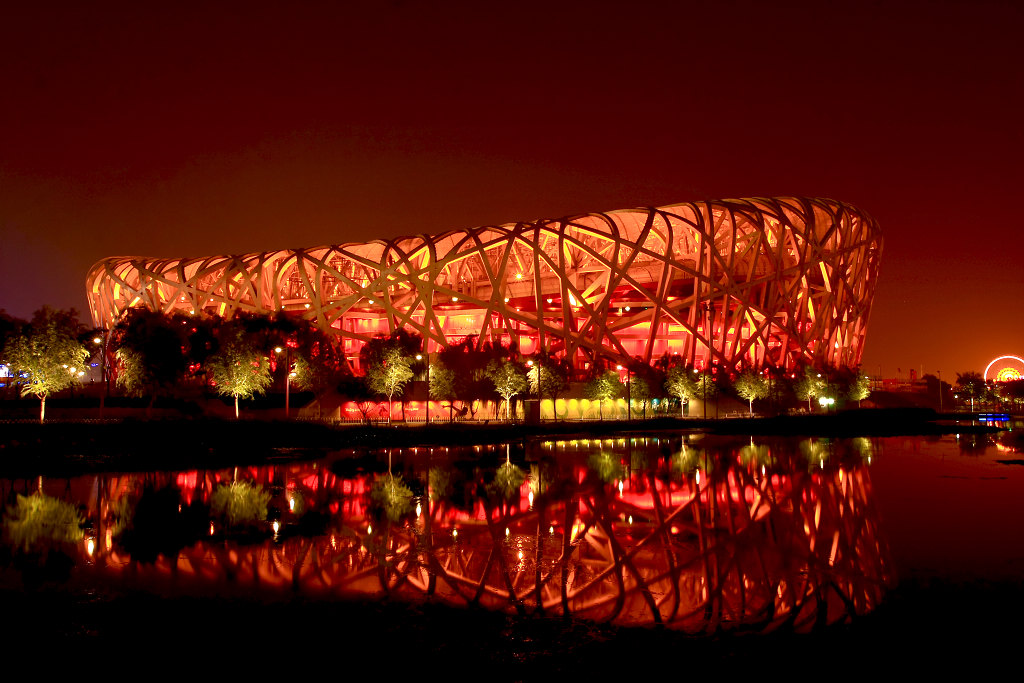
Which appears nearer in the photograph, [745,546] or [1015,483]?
[745,546]

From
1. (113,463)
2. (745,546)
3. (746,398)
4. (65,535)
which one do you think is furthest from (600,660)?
(746,398)

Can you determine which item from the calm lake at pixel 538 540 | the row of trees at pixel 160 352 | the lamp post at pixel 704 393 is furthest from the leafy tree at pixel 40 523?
the lamp post at pixel 704 393

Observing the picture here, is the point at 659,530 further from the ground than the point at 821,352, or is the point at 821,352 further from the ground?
the point at 821,352

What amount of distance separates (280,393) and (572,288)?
20.6 meters

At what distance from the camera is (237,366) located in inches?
1567

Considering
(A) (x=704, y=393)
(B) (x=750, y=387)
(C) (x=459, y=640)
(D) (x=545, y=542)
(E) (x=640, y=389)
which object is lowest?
(C) (x=459, y=640)

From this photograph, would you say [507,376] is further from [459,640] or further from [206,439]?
[459,640]

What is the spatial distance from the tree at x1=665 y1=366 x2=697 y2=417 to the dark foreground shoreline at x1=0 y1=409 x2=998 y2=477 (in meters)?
9.72

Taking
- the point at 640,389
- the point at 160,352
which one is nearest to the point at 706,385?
the point at 640,389

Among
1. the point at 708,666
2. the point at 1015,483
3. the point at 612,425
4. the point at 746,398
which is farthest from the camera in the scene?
the point at 746,398

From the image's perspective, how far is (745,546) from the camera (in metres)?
12.8

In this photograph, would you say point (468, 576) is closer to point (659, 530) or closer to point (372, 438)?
point (659, 530)

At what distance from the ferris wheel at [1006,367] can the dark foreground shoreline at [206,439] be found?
3033 inches

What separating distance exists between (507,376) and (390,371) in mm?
6693
